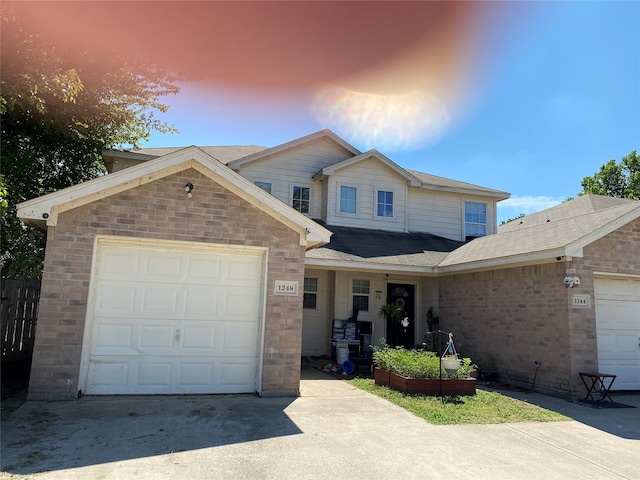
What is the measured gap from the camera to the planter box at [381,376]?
893cm

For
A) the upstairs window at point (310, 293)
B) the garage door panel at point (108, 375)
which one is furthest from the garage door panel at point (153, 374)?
the upstairs window at point (310, 293)

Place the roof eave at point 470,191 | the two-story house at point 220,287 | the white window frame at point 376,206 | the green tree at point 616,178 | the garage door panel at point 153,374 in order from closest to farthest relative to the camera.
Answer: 1. the two-story house at point 220,287
2. the garage door panel at point 153,374
3. the white window frame at point 376,206
4. the roof eave at point 470,191
5. the green tree at point 616,178

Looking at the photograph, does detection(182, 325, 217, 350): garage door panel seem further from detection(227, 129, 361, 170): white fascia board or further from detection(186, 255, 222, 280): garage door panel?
detection(227, 129, 361, 170): white fascia board

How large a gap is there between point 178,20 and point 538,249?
28.9 feet

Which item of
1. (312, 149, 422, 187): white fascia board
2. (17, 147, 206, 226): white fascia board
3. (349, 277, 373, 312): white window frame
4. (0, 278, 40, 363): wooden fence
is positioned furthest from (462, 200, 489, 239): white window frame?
(0, 278, 40, 363): wooden fence

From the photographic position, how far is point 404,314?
45.5 ft

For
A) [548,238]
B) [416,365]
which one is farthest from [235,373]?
[548,238]

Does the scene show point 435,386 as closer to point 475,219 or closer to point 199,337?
point 199,337

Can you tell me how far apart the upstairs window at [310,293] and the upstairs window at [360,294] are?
120 centimetres

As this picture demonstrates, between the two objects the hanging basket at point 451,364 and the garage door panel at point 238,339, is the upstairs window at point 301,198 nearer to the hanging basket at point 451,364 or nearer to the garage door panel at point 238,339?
the garage door panel at point 238,339

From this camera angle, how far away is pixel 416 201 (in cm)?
1599

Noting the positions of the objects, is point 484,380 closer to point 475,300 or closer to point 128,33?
point 475,300

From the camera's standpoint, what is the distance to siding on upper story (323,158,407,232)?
47.9 feet

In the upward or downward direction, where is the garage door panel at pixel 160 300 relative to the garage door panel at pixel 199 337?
upward
